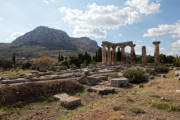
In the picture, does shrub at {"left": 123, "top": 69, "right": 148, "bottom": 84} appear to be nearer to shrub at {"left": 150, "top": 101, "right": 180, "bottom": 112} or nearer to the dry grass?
the dry grass

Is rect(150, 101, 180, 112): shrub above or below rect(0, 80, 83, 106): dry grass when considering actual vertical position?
above

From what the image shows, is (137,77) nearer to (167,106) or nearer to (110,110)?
(167,106)

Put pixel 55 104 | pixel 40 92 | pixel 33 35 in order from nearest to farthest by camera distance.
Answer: pixel 55 104 → pixel 40 92 → pixel 33 35

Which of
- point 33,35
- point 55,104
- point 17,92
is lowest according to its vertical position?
point 55,104

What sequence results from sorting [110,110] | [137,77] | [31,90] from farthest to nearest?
[137,77], [31,90], [110,110]

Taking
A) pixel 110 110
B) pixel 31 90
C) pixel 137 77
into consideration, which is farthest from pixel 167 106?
pixel 137 77

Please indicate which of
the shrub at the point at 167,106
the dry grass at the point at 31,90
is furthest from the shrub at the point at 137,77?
the shrub at the point at 167,106

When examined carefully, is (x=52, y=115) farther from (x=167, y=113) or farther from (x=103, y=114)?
(x=167, y=113)

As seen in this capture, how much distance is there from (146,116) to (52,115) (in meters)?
4.48

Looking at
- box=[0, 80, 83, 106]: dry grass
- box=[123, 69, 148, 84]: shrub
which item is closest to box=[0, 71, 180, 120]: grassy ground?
box=[0, 80, 83, 106]: dry grass

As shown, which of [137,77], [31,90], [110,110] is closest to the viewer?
[110,110]

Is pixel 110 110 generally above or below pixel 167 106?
below

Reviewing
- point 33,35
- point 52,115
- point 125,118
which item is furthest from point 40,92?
point 33,35

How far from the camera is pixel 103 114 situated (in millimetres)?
4867
